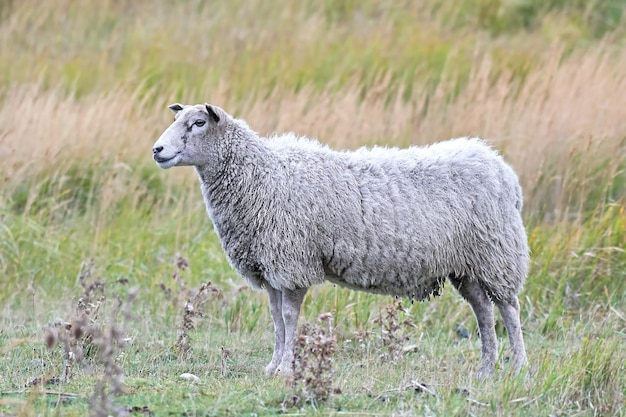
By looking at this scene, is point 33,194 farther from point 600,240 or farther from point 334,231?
point 600,240

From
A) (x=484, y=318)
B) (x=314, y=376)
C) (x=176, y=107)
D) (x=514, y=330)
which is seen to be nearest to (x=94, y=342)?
(x=314, y=376)

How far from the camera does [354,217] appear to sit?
19.6 feet

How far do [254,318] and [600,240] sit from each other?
113 inches

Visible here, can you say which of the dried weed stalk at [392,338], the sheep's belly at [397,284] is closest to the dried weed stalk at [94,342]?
the sheep's belly at [397,284]

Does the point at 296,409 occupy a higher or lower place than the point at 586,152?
lower

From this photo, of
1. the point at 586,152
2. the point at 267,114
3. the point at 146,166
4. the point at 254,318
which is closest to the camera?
the point at 254,318

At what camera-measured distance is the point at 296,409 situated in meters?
4.99

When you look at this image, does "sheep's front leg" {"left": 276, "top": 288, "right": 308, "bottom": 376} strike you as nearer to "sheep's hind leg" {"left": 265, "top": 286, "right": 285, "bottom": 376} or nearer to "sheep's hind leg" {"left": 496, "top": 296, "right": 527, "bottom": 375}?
"sheep's hind leg" {"left": 265, "top": 286, "right": 285, "bottom": 376}

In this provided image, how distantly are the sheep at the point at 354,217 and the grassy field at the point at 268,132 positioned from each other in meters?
0.37

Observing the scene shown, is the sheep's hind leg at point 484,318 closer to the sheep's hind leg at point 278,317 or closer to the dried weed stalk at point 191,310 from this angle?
the sheep's hind leg at point 278,317

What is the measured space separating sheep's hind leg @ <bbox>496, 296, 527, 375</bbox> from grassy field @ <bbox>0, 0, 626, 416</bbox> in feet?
0.34

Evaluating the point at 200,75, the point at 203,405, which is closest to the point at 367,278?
the point at 203,405

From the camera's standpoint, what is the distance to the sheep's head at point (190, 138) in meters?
5.88

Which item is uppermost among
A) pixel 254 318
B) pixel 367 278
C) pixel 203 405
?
pixel 367 278
